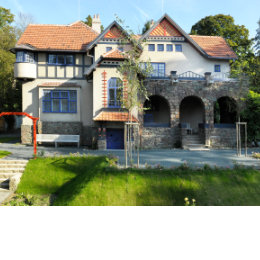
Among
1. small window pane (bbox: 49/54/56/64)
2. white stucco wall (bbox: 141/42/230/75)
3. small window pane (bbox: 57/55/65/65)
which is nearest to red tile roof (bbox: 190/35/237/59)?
white stucco wall (bbox: 141/42/230/75)

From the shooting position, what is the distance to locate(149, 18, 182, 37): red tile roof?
589 inches

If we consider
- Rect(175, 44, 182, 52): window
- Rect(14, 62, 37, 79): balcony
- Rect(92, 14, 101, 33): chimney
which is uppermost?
Rect(92, 14, 101, 33): chimney

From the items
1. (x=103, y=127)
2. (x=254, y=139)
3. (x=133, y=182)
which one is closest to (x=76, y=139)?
(x=103, y=127)

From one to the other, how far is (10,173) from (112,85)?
7.39 m

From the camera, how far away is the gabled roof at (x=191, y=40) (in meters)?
14.8

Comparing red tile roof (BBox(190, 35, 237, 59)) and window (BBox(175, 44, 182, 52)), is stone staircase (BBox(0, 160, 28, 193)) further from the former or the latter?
red tile roof (BBox(190, 35, 237, 59))

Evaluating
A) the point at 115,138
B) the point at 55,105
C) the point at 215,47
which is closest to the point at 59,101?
the point at 55,105

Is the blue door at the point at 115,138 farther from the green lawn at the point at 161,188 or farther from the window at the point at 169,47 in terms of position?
the window at the point at 169,47

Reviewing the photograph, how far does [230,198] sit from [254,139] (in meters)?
9.38

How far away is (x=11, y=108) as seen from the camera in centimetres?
1958

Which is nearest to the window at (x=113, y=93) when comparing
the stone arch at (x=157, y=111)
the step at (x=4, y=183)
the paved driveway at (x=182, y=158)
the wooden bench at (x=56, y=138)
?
the wooden bench at (x=56, y=138)

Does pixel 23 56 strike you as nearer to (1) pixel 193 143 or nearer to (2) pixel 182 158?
(2) pixel 182 158

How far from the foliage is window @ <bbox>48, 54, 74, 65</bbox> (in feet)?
39.3
